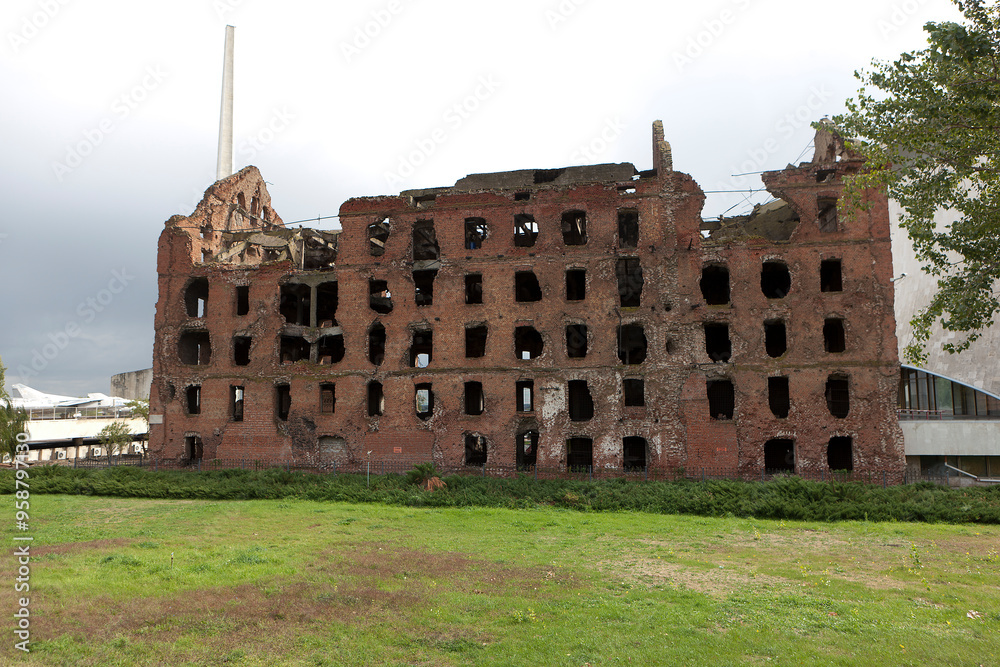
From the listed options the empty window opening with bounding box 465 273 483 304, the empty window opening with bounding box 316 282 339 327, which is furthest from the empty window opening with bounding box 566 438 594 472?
the empty window opening with bounding box 316 282 339 327

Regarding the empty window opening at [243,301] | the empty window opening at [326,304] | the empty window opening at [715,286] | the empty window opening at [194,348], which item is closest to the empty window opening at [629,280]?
the empty window opening at [715,286]

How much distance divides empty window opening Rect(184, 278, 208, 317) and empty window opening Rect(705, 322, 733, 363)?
997 inches

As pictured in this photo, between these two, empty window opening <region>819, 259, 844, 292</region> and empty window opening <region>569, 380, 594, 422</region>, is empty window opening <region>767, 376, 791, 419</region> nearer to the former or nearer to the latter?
empty window opening <region>819, 259, 844, 292</region>

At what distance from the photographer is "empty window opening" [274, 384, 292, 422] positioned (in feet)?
104

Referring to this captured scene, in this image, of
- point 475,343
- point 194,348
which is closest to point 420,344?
point 475,343

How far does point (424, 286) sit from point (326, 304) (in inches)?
254

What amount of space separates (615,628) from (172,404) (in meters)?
28.5

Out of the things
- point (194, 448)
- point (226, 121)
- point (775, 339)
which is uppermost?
point (226, 121)

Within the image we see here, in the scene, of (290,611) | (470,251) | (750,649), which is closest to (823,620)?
(750,649)

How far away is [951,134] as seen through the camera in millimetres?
11984

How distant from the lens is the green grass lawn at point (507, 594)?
27.8 ft

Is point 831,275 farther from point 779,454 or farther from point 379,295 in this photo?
point 379,295

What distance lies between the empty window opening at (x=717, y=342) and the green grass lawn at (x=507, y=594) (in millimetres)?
13207

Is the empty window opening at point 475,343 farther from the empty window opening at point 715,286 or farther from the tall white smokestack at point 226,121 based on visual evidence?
the tall white smokestack at point 226,121
